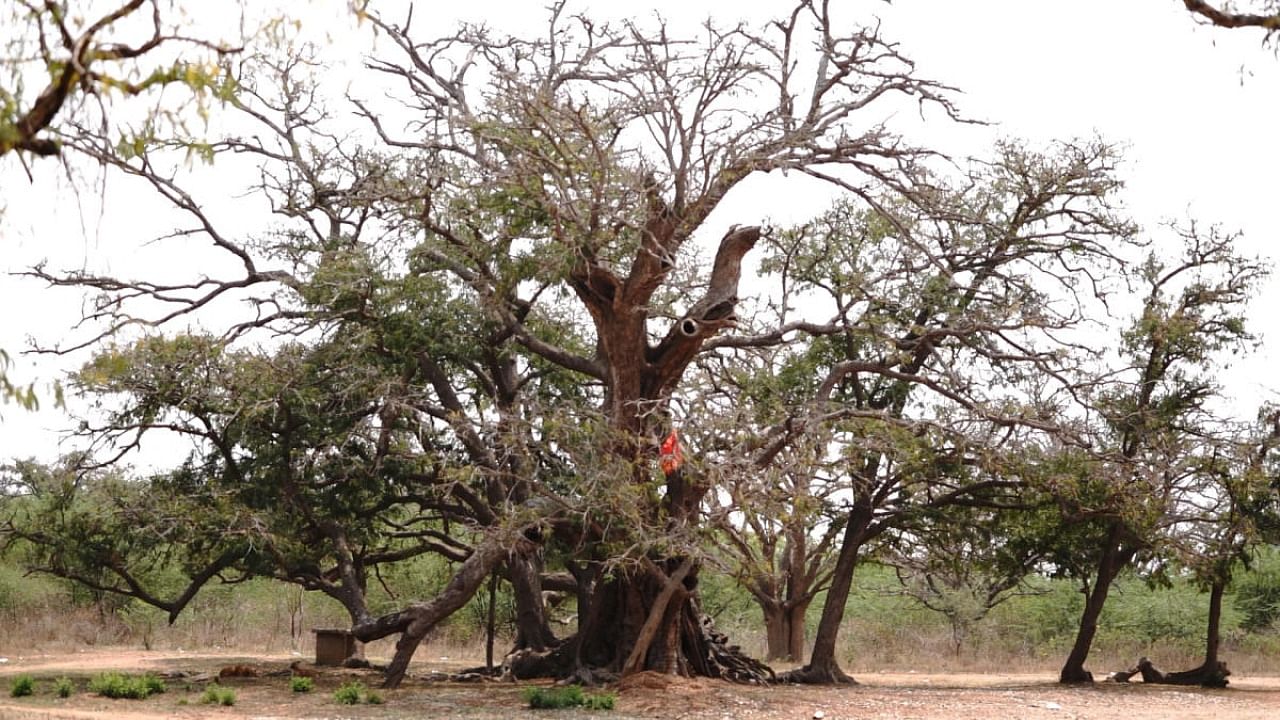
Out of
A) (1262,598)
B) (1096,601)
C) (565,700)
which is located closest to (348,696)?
(565,700)

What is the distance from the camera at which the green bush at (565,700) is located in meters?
14.8

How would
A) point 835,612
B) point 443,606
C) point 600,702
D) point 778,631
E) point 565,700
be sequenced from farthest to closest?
point 778,631 → point 835,612 → point 443,606 → point 565,700 → point 600,702

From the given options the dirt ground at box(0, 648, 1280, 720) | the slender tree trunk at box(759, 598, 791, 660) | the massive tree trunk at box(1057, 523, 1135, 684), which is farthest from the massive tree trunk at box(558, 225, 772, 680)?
the slender tree trunk at box(759, 598, 791, 660)

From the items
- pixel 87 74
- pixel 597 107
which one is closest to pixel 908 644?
pixel 597 107

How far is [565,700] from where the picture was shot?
585 inches

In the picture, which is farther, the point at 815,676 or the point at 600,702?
the point at 815,676

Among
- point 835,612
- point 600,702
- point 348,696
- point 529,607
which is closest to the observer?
point 600,702

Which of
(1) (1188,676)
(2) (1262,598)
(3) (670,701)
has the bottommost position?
(1) (1188,676)

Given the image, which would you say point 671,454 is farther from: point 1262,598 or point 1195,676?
point 1262,598

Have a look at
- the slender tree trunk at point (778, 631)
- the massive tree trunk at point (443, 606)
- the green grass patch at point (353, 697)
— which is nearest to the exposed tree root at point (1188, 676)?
the slender tree trunk at point (778, 631)

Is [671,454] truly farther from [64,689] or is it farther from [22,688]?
[22,688]

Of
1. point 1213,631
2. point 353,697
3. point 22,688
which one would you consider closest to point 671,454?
point 353,697

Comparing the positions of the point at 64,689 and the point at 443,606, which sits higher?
the point at 443,606

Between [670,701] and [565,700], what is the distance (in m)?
1.28
